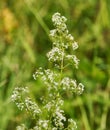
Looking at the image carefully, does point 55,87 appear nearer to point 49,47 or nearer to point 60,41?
point 60,41

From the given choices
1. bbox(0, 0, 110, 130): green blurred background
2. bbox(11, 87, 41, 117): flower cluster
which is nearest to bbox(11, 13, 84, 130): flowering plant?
bbox(11, 87, 41, 117): flower cluster

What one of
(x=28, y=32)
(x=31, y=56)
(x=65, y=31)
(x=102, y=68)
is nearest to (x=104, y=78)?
(x=102, y=68)

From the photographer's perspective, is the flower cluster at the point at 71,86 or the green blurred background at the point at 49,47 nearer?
the flower cluster at the point at 71,86

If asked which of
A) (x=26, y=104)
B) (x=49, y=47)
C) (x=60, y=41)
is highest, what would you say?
(x=49, y=47)

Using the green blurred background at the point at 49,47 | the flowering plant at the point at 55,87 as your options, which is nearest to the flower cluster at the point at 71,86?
the flowering plant at the point at 55,87

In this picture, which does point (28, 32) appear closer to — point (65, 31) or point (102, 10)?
point (102, 10)

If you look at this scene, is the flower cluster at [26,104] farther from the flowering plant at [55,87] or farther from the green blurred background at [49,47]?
the green blurred background at [49,47]

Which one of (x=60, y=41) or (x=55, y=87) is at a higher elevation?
(x=60, y=41)

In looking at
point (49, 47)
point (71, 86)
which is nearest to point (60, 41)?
point (71, 86)

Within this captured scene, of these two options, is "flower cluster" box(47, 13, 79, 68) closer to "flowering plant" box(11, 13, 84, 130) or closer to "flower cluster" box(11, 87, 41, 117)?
"flowering plant" box(11, 13, 84, 130)

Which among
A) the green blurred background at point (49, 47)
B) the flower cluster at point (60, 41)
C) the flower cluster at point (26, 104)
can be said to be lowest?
the flower cluster at point (26, 104)
